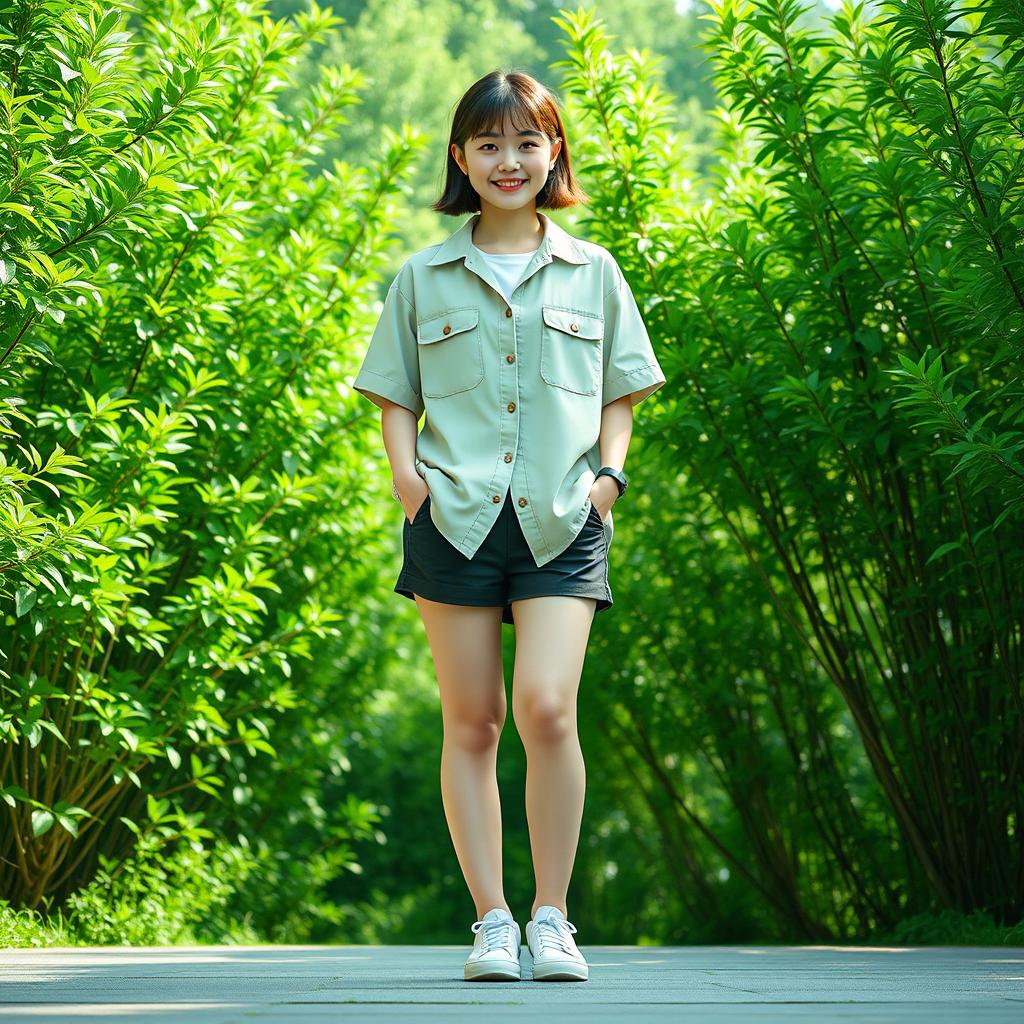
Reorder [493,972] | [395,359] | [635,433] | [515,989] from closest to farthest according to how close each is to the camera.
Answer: [515,989] < [493,972] < [395,359] < [635,433]

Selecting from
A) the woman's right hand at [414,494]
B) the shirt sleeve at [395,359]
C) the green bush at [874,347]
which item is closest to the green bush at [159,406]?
the shirt sleeve at [395,359]

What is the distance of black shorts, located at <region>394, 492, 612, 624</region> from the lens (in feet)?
7.50

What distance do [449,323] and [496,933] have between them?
3.61ft

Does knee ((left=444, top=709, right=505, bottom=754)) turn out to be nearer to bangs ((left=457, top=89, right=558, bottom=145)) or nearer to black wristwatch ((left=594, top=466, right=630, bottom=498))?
black wristwatch ((left=594, top=466, right=630, bottom=498))

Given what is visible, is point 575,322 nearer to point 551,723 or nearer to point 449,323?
point 449,323

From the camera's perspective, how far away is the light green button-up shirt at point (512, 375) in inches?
89.9

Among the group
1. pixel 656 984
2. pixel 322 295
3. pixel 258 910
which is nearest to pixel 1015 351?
pixel 656 984

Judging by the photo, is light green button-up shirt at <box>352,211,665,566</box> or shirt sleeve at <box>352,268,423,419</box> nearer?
light green button-up shirt at <box>352,211,665,566</box>

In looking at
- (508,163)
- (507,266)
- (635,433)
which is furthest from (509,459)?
(635,433)

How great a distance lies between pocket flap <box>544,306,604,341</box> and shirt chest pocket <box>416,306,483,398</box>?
14 cm

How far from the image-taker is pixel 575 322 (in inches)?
95.7

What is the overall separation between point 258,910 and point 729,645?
2329 millimetres

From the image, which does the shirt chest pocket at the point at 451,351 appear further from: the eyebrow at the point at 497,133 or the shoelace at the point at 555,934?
the shoelace at the point at 555,934

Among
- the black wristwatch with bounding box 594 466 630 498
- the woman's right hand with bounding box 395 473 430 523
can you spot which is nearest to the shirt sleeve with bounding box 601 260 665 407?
the black wristwatch with bounding box 594 466 630 498
